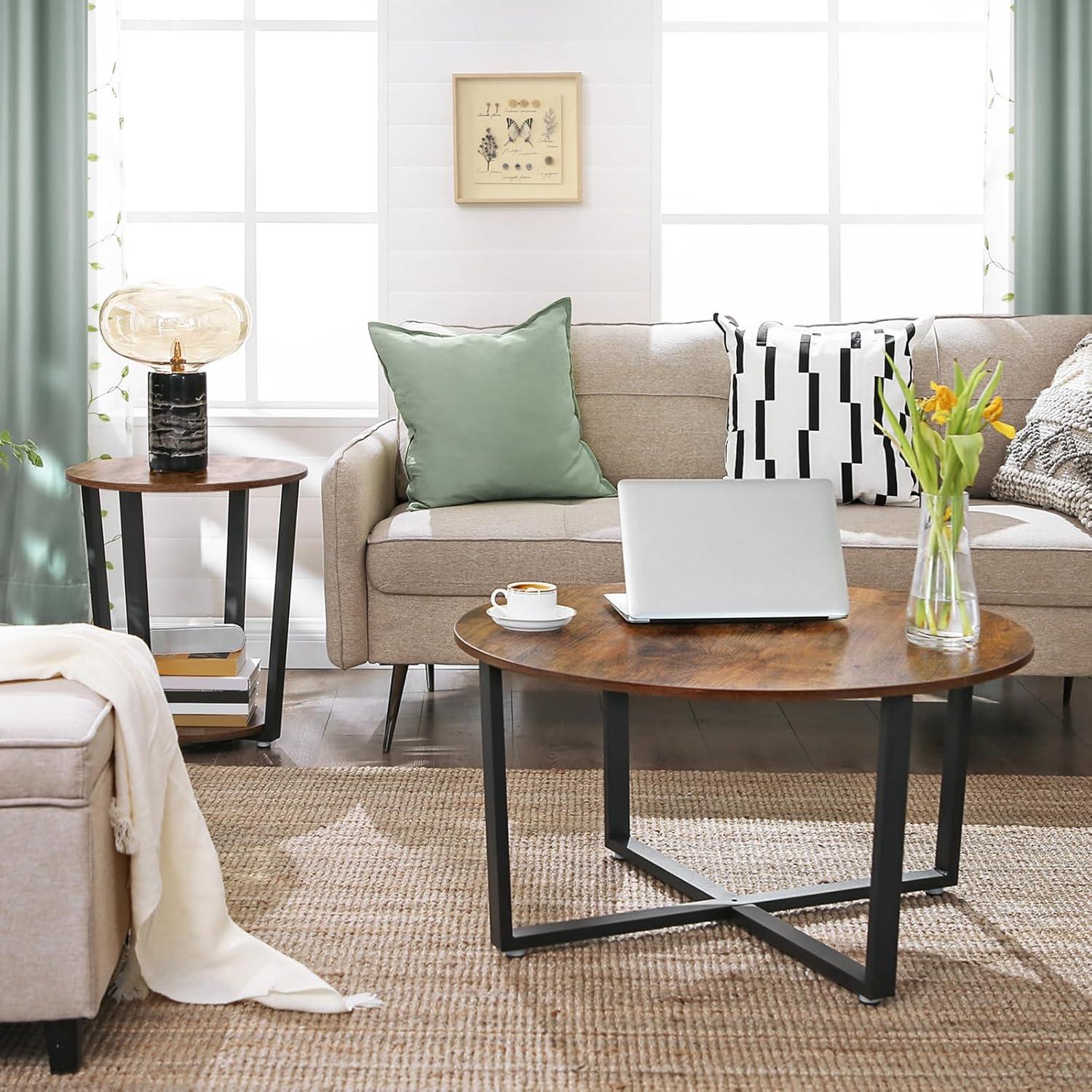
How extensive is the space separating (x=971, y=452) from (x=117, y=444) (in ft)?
8.50

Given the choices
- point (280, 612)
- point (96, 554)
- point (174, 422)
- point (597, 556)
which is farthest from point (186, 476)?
point (597, 556)

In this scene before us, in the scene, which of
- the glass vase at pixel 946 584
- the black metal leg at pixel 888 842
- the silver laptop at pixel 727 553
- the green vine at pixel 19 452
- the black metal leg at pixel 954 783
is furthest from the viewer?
the green vine at pixel 19 452

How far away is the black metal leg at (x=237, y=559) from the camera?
298 cm

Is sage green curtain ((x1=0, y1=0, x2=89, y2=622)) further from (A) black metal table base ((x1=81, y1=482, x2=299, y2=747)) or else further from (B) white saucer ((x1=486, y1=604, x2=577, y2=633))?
(B) white saucer ((x1=486, y1=604, x2=577, y2=633))

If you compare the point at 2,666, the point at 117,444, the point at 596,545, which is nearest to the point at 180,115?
the point at 117,444

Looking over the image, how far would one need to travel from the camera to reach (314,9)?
360 cm

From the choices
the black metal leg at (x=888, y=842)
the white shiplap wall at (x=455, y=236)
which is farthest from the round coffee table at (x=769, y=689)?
the white shiplap wall at (x=455, y=236)

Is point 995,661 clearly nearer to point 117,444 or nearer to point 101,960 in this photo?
point 101,960

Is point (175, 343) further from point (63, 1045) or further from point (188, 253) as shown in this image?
point (63, 1045)

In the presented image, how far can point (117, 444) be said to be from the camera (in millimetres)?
3562

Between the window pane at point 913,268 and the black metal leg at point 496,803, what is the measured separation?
2.32m

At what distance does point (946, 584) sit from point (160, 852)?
113 centimetres

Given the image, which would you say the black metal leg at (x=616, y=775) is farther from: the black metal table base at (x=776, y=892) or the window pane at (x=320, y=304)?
the window pane at (x=320, y=304)

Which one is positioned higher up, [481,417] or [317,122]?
[317,122]
